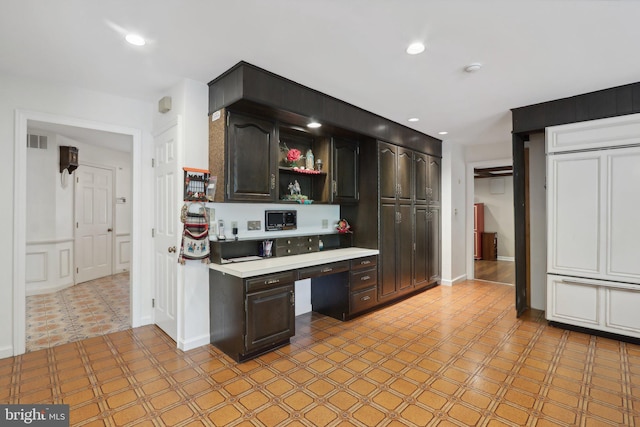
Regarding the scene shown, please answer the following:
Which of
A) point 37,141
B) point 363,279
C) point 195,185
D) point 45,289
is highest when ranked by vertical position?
point 37,141

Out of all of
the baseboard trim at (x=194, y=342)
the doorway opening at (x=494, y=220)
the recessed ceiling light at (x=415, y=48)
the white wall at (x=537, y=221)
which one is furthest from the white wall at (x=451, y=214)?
the baseboard trim at (x=194, y=342)

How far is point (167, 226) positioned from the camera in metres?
3.32

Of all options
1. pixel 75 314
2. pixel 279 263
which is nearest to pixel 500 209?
pixel 279 263

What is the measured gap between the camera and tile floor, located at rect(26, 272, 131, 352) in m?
3.34

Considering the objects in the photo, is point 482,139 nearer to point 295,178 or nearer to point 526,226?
A: point 526,226

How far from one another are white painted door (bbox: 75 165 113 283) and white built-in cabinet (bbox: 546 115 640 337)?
7355 millimetres

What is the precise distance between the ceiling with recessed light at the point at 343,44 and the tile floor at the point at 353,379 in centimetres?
263

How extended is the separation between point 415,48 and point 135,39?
213cm

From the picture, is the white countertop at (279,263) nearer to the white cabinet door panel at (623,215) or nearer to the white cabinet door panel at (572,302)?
the white cabinet door panel at (572,302)

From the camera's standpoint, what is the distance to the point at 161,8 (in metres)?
1.96

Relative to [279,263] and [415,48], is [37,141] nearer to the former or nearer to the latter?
[279,263]

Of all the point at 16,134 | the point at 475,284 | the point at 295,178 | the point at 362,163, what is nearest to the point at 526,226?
the point at 475,284

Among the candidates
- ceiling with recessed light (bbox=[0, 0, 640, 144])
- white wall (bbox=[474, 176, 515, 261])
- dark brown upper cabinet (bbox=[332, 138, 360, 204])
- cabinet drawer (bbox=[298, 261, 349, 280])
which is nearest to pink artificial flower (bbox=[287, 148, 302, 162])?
dark brown upper cabinet (bbox=[332, 138, 360, 204])

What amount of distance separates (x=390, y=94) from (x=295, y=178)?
148cm
